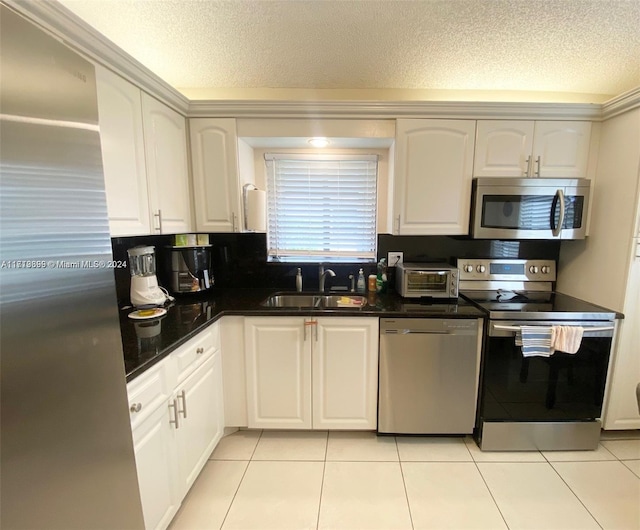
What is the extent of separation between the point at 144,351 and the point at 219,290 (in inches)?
45.8

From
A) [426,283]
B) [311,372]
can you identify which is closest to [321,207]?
[426,283]

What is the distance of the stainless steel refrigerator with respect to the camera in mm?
563

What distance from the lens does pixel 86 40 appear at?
1.17m

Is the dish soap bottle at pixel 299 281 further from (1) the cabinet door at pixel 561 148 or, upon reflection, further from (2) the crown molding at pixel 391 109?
(1) the cabinet door at pixel 561 148

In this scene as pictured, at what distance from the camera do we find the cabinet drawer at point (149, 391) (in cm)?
107

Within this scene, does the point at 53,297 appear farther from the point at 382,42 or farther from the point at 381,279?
the point at 381,279

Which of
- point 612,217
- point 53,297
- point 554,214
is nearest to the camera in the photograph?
point 53,297

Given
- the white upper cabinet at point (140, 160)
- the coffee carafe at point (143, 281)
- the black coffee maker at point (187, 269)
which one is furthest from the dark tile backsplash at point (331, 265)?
the white upper cabinet at point (140, 160)

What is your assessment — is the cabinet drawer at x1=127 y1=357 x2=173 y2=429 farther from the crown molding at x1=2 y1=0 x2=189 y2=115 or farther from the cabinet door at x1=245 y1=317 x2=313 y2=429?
the crown molding at x1=2 y1=0 x2=189 y2=115

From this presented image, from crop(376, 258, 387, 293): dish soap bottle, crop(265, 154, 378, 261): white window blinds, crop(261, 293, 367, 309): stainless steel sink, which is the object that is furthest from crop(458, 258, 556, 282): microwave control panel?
crop(261, 293, 367, 309): stainless steel sink

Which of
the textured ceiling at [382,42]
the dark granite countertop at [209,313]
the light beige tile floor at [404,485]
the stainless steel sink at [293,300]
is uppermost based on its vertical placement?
the textured ceiling at [382,42]

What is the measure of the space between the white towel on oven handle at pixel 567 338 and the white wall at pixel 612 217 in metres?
0.36

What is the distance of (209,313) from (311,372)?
0.75m

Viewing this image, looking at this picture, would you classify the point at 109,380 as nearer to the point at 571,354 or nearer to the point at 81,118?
the point at 81,118
